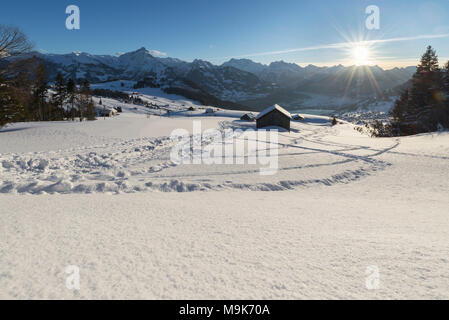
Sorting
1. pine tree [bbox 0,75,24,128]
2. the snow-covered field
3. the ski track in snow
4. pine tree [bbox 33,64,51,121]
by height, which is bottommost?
the snow-covered field

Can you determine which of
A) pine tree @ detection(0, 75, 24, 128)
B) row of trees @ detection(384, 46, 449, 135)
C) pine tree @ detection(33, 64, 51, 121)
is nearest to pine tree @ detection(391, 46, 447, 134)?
row of trees @ detection(384, 46, 449, 135)

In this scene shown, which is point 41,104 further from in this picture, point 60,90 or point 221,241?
point 221,241

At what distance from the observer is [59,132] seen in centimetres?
2105

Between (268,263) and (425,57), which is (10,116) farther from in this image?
(425,57)

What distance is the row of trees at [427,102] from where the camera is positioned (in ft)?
109

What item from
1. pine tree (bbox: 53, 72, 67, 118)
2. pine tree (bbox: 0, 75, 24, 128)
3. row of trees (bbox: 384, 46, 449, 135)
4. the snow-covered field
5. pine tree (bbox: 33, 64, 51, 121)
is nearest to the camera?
the snow-covered field

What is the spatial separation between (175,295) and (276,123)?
4471cm

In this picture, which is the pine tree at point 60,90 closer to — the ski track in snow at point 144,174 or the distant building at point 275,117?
the distant building at point 275,117

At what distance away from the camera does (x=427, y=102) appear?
35.5 m

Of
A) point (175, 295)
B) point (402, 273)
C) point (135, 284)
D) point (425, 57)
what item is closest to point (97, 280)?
point (135, 284)

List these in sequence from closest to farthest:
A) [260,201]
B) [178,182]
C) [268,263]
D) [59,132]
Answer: [268,263], [260,201], [178,182], [59,132]

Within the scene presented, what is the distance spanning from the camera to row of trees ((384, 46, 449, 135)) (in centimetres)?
3334

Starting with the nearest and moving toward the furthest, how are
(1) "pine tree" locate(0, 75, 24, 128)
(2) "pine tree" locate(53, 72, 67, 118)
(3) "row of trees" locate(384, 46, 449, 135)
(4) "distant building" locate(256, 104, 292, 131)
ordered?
(1) "pine tree" locate(0, 75, 24, 128) → (3) "row of trees" locate(384, 46, 449, 135) → (4) "distant building" locate(256, 104, 292, 131) → (2) "pine tree" locate(53, 72, 67, 118)

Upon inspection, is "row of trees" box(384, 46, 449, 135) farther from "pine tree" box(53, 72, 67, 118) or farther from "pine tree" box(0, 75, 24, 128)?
"pine tree" box(53, 72, 67, 118)
